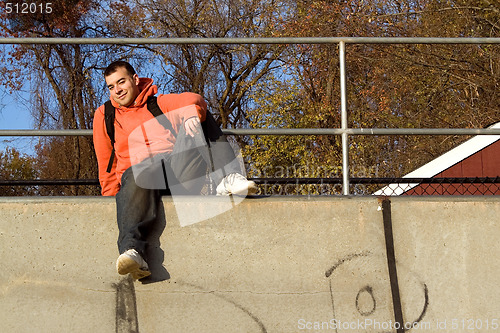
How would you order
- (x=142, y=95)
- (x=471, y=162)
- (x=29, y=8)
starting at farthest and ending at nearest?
(x=29, y=8), (x=471, y=162), (x=142, y=95)

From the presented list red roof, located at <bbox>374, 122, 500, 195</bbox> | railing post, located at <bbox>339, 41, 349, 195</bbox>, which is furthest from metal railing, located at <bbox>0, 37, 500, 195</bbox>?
red roof, located at <bbox>374, 122, 500, 195</bbox>

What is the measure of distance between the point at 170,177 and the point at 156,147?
0.58 feet

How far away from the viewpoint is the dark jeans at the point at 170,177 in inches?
117

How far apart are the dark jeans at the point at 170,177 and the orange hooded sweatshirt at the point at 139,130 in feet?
0.24

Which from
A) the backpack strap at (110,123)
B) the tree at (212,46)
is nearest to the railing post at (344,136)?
the backpack strap at (110,123)

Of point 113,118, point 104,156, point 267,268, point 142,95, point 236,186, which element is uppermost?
point 142,95

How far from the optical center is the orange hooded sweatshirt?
3.23m

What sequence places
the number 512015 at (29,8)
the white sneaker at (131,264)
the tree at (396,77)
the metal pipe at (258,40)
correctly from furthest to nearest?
the number 512015 at (29,8), the tree at (396,77), the metal pipe at (258,40), the white sneaker at (131,264)

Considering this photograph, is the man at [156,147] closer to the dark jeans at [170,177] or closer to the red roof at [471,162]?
the dark jeans at [170,177]

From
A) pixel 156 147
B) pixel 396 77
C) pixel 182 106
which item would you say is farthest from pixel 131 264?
pixel 396 77

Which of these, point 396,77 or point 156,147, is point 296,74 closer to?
point 396,77

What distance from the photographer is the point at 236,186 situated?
3.09 metres

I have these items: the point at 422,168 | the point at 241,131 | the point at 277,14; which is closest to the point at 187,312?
the point at 241,131

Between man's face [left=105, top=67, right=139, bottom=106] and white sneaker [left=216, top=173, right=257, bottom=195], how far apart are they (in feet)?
2.30
